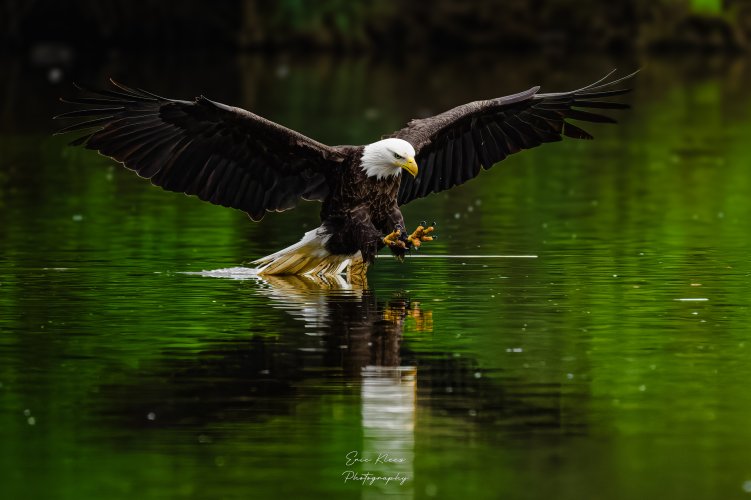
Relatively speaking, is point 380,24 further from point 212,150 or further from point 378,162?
point 378,162

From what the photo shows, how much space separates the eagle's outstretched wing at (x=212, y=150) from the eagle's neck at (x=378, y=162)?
345 mm

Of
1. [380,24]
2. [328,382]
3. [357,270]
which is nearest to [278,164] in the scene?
[357,270]

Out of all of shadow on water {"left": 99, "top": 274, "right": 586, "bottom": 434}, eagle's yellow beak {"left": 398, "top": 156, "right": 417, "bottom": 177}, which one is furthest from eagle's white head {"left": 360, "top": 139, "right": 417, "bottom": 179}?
shadow on water {"left": 99, "top": 274, "right": 586, "bottom": 434}

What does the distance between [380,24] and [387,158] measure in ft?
134

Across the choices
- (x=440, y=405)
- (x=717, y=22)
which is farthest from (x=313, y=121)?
(x=717, y=22)

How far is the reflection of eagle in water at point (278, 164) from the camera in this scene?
12703mm

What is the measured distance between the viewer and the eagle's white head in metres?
12.6

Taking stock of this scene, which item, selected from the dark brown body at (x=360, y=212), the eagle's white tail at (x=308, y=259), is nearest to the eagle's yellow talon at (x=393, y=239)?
the dark brown body at (x=360, y=212)

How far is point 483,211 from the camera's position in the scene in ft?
57.8

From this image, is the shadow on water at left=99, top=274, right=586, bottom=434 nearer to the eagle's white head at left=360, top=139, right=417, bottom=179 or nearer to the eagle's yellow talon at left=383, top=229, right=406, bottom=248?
the eagle's yellow talon at left=383, top=229, right=406, bottom=248

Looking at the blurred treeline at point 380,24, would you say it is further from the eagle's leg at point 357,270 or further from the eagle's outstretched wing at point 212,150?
the eagle's leg at point 357,270

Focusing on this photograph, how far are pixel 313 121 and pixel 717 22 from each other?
24.7 meters

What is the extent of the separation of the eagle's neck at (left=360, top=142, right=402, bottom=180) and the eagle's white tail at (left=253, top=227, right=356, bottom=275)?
0.53m

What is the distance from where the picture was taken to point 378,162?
1270 centimetres
